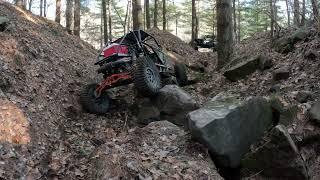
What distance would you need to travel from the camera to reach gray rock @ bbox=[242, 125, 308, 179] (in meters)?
6.57

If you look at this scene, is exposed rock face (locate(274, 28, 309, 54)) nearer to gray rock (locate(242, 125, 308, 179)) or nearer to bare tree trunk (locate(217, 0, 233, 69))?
bare tree trunk (locate(217, 0, 233, 69))

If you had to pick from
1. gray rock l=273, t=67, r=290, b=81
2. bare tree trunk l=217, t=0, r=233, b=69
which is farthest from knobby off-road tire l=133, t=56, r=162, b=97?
bare tree trunk l=217, t=0, r=233, b=69

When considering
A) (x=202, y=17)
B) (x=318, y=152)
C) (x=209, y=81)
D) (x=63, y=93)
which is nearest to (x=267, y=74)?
(x=209, y=81)

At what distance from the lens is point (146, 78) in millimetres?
9531

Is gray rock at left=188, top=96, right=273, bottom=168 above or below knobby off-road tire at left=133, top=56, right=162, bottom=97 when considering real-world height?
below

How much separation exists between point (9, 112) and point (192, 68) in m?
10.3

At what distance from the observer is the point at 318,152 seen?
22.8 ft

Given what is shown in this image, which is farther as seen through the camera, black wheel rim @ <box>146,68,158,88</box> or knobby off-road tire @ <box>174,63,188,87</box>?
knobby off-road tire @ <box>174,63,188,87</box>

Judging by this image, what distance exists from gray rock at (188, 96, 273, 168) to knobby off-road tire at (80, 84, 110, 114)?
341 cm

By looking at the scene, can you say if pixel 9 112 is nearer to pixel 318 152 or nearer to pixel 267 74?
pixel 318 152

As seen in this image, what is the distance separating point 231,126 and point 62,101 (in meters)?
4.53

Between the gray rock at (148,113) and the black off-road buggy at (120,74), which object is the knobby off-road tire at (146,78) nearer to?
the black off-road buggy at (120,74)

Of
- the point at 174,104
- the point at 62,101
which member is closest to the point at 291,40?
the point at 174,104

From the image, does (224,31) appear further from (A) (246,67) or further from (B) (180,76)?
(B) (180,76)
